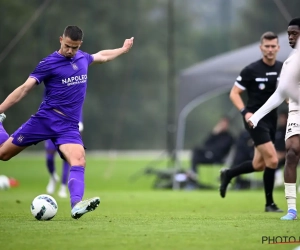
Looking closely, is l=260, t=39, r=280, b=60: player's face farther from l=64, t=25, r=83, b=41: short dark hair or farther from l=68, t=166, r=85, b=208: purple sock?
l=68, t=166, r=85, b=208: purple sock

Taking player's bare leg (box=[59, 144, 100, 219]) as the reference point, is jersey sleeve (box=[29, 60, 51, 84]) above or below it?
above

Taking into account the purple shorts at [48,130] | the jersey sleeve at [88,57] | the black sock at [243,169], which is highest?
the jersey sleeve at [88,57]

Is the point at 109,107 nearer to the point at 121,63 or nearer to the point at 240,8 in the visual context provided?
A: the point at 121,63

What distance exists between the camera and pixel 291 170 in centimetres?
906

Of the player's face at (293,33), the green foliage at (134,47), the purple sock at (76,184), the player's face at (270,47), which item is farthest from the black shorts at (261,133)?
the green foliage at (134,47)

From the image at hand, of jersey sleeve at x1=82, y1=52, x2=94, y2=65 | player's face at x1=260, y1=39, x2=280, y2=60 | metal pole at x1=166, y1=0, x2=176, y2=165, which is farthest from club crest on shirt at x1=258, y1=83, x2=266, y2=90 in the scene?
metal pole at x1=166, y1=0, x2=176, y2=165

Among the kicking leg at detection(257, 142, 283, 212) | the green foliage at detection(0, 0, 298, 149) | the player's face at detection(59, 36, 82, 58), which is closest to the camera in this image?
the player's face at detection(59, 36, 82, 58)

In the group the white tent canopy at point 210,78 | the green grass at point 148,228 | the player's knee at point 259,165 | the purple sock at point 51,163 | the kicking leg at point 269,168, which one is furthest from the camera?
the white tent canopy at point 210,78

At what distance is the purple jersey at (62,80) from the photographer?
Answer: 8.90 m

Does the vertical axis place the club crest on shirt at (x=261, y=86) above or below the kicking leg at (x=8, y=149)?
above

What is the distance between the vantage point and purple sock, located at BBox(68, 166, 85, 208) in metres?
8.62

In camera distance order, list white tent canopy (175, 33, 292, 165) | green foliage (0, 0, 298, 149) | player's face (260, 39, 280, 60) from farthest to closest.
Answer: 1. green foliage (0, 0, 298, 149)
2. white tent canopy (175, 33, 292, 165)
3. player's face (260, 39, 280, 60)

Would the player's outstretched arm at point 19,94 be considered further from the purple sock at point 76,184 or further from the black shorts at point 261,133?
the black shorts at point 261,133

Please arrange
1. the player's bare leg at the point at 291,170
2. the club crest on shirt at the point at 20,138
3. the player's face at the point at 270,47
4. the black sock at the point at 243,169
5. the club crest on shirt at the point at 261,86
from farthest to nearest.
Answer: the black sock at the point at 243,169 < the club crest on shirt at the point at 261,86 < the player's face at the point at 270,47 < the club crest on shirt at the point at 20,138 < the player's bare leg at the point at 291,170
